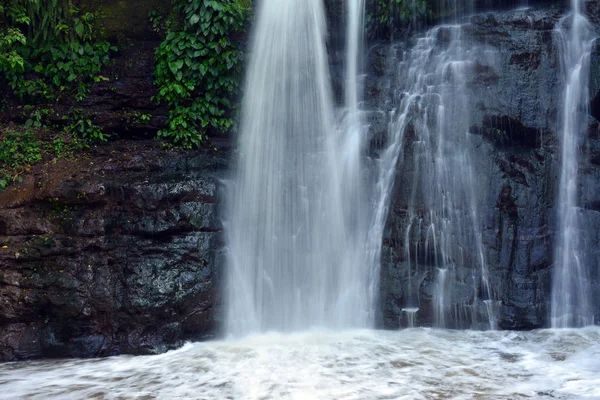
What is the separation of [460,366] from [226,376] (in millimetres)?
2987

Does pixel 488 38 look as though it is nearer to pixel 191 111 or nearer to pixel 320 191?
pixel 320 191

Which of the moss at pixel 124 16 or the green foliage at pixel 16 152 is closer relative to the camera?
the green foliage at pixel 16 152

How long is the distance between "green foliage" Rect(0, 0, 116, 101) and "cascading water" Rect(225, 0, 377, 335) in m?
2.96

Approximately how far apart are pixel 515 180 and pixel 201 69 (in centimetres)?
550

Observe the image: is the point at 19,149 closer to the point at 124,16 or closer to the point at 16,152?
the point at 16,152

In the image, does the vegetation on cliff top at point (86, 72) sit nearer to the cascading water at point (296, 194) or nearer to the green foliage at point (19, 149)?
the green foliage at point (19, 149)

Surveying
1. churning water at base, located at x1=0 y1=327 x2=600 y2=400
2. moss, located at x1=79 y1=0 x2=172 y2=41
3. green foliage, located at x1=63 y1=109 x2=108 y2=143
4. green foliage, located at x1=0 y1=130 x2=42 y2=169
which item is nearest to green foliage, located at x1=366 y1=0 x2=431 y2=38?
moss, located at x1=79 y1=0 x2=172 y2=41

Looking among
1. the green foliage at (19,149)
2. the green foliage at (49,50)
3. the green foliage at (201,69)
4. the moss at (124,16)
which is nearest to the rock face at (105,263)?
the green foliage at (19,149)

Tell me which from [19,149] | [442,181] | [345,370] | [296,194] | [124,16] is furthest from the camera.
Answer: [124,16]

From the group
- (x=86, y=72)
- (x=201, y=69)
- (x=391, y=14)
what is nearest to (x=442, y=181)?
(x=391, y=14)

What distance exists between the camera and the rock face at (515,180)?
8875mm

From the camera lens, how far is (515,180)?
9.04 metres

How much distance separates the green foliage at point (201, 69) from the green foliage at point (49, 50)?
1.36 metres

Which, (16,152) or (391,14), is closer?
(16,152)
